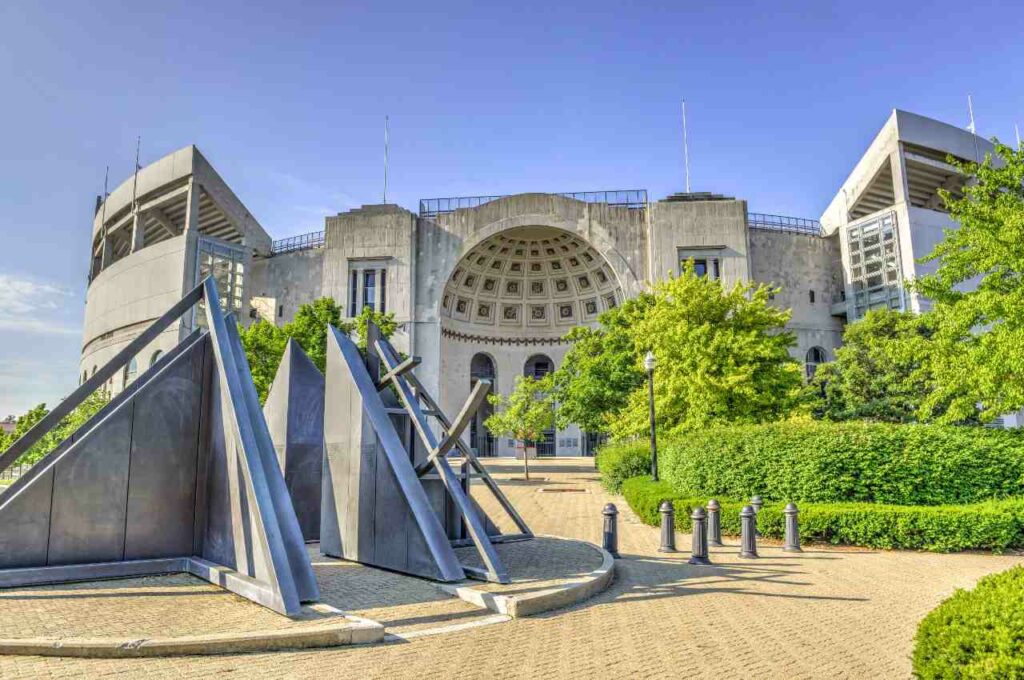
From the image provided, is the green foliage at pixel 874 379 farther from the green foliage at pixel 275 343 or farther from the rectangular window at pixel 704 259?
the green foliage at pixel 275 343

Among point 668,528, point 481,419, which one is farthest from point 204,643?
point 481,419

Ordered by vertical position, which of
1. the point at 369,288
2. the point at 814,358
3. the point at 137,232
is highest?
the point at 137,232

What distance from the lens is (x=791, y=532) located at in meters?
11.8

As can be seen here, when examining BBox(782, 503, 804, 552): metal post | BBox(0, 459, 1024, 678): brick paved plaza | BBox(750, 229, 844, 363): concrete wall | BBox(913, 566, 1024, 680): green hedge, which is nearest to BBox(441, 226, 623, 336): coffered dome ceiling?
BBox(750, 229, 844, 363): concrete wall

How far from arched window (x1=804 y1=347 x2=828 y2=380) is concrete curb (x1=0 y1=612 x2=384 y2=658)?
41650 mm

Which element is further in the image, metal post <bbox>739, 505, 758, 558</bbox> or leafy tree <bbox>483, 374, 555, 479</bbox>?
leafy tree <bbox>483, 374, 555, 479</bbox>

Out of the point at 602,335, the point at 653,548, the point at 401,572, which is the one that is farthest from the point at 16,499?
the point at 602,335

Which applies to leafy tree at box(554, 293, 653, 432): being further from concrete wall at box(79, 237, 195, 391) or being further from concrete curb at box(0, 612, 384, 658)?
concrete wall at box(79, 237, 195, 391)

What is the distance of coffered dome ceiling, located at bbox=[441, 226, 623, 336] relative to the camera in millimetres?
46000

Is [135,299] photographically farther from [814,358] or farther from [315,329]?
[814,358]

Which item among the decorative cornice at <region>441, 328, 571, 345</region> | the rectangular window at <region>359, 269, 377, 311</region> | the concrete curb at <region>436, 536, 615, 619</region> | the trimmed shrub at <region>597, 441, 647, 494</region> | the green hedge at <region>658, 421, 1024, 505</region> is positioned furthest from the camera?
the decorative cornice at <region>441, 328, 571, 345</region>

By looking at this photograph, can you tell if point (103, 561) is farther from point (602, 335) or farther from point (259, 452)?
point (602, 335)

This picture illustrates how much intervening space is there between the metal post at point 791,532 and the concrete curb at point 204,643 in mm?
8571

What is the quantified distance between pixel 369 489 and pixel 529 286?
133 ft
